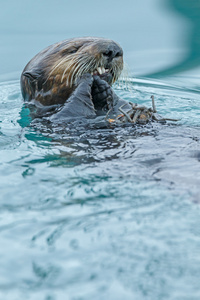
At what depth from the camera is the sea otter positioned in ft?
12.1

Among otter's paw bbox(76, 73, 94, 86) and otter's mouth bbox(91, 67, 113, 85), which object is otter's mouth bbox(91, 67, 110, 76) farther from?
otter's paw bbox(76, 73, 94, 86)

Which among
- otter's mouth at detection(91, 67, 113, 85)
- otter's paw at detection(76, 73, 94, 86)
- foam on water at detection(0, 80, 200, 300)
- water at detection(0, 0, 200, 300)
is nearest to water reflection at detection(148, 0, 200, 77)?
water at detection(0, 0, 200, 300)

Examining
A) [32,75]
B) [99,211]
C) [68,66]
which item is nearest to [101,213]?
[99,211]

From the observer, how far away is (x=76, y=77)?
12.4 ft

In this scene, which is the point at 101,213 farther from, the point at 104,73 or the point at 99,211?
the point at 104,73

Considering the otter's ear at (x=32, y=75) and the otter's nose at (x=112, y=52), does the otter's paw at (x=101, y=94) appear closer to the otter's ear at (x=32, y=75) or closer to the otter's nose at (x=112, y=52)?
the otter's nose at (x=112, y=52)

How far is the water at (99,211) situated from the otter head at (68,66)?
0.41 metres

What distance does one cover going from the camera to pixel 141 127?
3436 millimetres

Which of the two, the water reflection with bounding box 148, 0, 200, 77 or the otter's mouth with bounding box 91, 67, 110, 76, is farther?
the water reflection with bounding box 148, 0, 200, 77

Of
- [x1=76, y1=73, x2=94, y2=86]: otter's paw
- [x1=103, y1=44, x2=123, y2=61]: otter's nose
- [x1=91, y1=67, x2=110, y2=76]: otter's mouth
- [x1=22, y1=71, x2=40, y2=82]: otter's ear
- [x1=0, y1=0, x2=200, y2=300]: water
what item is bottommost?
[x1=0, y1=0, x2=200, y2=300]: water

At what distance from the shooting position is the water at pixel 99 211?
1706 millimetres

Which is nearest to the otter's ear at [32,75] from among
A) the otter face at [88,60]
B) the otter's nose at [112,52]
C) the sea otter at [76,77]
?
the sea otter at [76,77]

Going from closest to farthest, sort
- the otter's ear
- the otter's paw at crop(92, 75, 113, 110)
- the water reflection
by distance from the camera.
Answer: the otter's paw at crop(92, 75, 113, 110) < the otter's ear < the water reflection

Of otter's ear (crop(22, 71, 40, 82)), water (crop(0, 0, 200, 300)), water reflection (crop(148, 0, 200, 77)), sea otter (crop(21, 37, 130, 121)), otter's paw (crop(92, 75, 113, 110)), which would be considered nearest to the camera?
water (crop(0, 0, 200, 300))
